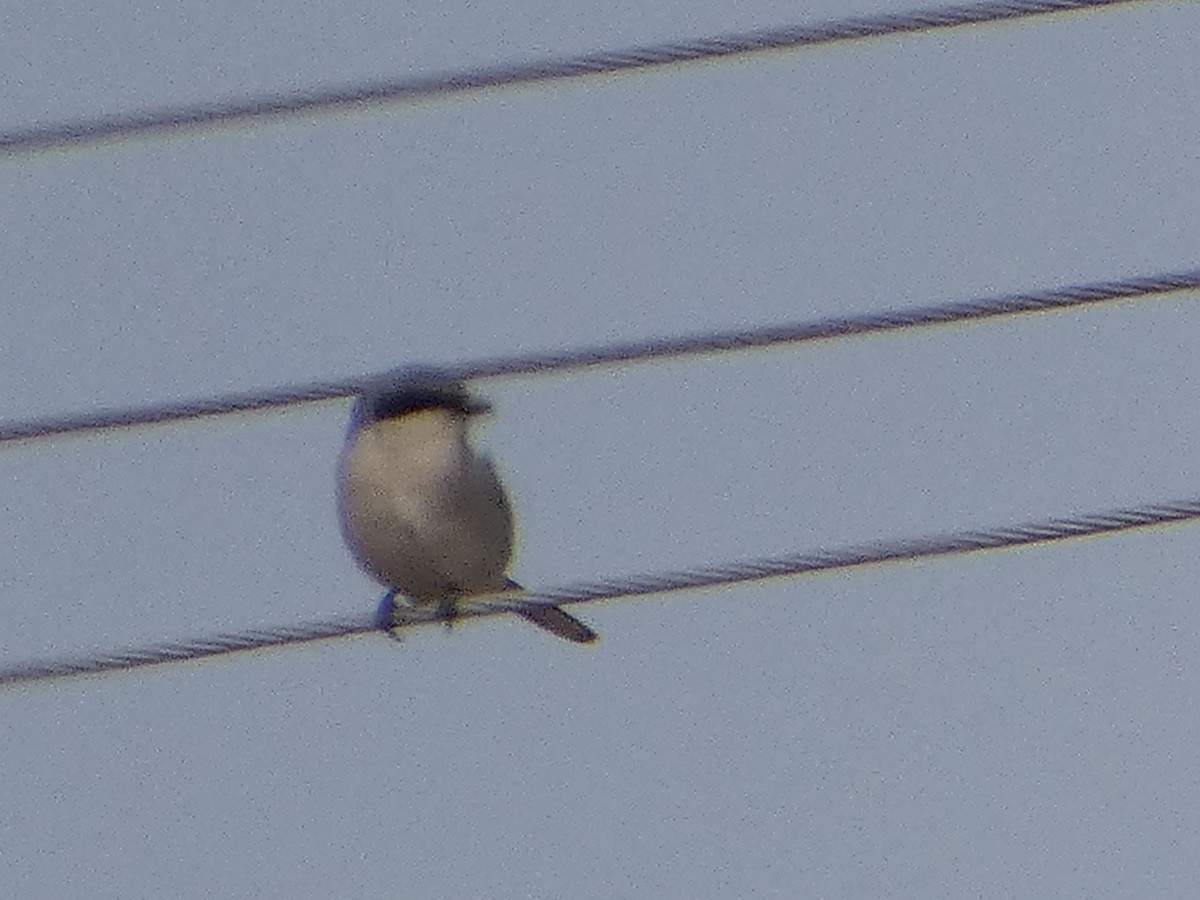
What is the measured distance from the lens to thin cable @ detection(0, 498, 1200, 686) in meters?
5.04

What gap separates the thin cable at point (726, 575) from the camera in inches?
199

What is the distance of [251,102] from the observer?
5.33 m

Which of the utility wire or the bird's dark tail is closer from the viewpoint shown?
the utility wire

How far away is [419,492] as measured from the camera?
7.41m

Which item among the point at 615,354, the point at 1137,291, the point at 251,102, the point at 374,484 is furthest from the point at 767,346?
the point at 374,484

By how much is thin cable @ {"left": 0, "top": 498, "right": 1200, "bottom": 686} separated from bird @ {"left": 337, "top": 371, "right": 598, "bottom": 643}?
2.12 metres

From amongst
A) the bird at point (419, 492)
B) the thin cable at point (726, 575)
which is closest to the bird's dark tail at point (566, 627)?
the bird at point (419, 492)

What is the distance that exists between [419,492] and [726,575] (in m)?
2.36

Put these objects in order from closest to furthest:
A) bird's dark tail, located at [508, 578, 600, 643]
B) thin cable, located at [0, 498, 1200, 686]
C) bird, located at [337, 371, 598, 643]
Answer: thin cable, located at [0, 498, 1200, 686] → bird, located at [337, 371, 598, 643] → bird's dark tail, located at [508, 578, 600, 643]

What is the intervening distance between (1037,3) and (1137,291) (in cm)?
55

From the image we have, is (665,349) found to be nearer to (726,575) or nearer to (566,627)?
(726,575)

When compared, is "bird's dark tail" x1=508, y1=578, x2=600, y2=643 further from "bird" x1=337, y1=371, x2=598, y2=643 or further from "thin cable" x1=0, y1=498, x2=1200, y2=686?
"thin cable" x1=0, y1=498, x2=1200, y2=686

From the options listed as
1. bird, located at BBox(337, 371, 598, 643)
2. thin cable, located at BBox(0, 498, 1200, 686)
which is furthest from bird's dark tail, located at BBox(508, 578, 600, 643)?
thin cable, located at BBox(0, 498, 1200, 686)

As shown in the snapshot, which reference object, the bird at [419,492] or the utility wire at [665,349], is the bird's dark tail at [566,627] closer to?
the bird at [419,492]
